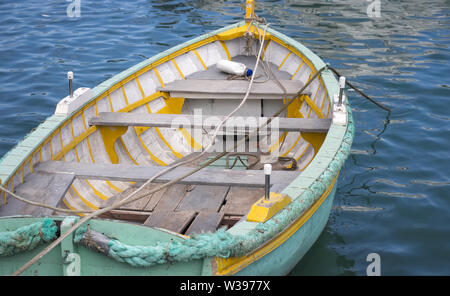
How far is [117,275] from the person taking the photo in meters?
3.29

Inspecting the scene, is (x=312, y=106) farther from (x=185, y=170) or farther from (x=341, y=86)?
(x=185, y=170)

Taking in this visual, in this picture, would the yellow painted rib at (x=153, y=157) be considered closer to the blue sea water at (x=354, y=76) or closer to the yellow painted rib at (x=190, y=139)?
the yellow painted rib at (x=190, y=139)

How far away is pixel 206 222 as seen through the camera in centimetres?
441

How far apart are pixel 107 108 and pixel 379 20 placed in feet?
29.9

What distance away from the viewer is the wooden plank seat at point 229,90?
21.8ft

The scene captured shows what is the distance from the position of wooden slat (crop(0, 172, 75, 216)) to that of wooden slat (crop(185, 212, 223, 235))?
45.8 inches

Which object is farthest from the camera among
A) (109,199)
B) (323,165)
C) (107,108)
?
(107,108)

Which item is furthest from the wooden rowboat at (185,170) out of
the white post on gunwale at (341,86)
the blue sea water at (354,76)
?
the blue sea water at (354,76)

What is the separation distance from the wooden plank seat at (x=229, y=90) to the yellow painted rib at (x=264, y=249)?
2466 millimetres

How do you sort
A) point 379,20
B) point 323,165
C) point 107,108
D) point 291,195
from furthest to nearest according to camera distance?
point 379,20
point 107,108
point 323,165
point 291,195

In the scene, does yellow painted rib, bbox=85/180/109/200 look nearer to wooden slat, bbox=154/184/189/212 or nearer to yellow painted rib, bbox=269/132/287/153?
wooden slat, bbox=154/184/189/212

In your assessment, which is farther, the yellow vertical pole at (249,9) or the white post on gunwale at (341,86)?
the yellow vertical pole at (249,9)

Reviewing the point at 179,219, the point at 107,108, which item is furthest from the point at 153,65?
the point at 179,219

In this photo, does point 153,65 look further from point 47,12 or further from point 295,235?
point 47,12
